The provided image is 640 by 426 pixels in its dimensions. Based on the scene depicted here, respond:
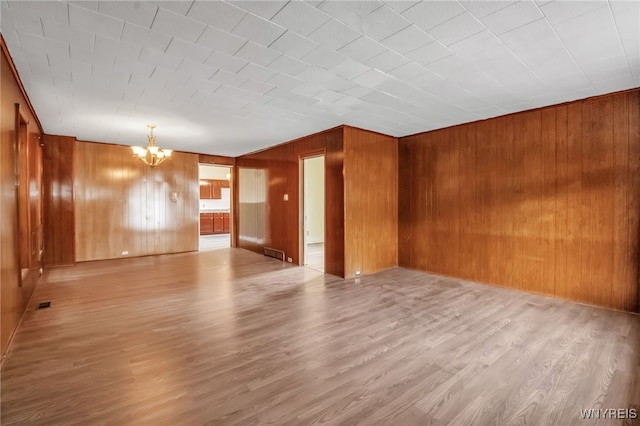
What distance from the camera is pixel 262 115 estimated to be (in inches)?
184

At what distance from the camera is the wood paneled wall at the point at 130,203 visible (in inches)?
268

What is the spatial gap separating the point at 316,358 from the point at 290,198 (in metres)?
4.47

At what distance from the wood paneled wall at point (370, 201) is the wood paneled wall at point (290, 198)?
0.15 m

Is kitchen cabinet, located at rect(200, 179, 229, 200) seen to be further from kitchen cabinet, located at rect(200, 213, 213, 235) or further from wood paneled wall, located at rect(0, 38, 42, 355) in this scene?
wood paneled wall, located at rect(0, 38, 42, 355)

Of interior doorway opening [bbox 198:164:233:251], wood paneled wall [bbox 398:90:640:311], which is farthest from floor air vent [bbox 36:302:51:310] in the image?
interior doorway opening [bbox 198:164:233:251]

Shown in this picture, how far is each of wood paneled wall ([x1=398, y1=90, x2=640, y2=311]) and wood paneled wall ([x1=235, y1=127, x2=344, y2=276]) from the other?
Answer: 168cm

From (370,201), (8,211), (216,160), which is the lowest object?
(8,211)

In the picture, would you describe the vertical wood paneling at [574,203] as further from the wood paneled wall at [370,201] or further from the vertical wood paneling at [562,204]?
the wood paneled wall at [370,201]

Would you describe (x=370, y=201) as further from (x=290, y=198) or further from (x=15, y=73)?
(x=15, y=73)

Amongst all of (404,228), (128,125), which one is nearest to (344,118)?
(404,228)

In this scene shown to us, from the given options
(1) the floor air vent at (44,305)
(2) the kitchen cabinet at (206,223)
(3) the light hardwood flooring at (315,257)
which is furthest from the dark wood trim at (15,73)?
(2) the kitchen cabinet at (206,223)

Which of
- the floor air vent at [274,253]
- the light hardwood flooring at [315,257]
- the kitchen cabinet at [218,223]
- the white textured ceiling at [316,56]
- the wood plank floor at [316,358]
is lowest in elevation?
the wood plank floor at [316,358]

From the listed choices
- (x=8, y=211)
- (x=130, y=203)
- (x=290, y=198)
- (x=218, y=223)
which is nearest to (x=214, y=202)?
(x=218, y=223)

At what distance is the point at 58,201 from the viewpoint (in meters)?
6.27
